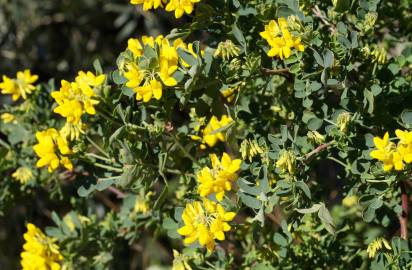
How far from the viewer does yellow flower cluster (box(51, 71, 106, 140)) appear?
1651 millimetres

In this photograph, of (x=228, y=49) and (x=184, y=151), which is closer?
(x=228, y=49)

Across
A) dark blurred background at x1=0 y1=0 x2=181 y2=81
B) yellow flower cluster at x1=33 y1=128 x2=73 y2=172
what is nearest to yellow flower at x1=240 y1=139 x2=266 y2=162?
→ yellow flower cluster at x1=33 y1=128 x2=73 y2=172

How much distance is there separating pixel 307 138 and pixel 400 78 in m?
0.34

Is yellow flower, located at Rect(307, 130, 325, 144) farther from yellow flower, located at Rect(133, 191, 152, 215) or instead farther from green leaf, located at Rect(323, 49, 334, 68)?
yellow flower, located at Rect(133, 191, 152, 215)

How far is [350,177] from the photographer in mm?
1851

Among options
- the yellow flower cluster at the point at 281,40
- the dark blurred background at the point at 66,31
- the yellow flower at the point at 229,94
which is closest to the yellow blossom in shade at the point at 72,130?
the yellow flower at the point at 229,94

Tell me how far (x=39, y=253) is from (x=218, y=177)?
0.65m

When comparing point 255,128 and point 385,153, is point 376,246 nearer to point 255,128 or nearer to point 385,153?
point 385,153

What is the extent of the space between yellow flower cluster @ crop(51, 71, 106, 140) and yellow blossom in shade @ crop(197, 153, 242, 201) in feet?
1.01

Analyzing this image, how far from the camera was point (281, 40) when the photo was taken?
5.20 feet

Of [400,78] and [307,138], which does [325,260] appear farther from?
[400,78]

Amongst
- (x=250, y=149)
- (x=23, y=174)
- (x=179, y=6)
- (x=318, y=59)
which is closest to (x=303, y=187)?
(x=250, y=149)

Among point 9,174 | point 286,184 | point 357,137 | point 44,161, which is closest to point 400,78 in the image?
point 357,137

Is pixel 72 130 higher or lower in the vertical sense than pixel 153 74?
lower
